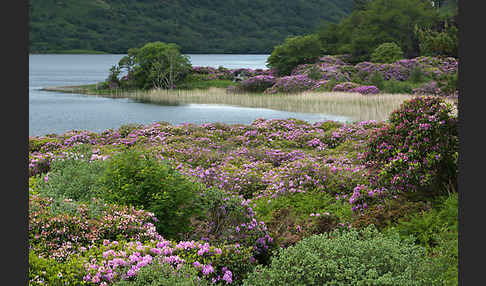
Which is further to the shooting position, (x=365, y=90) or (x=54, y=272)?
(x=365, y=90)

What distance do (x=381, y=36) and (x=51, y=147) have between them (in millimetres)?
48490

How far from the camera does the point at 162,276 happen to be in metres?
4.45

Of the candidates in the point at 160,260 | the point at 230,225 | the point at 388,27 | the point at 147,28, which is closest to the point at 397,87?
A: the point at 230,225

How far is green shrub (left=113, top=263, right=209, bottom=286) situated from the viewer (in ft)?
Answer: 14.2

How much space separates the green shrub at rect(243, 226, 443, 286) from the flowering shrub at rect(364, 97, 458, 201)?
3.31m

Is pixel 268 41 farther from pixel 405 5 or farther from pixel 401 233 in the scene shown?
pixel 401 233

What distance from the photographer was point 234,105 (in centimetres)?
2994

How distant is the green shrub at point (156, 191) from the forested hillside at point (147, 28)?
15572 cm

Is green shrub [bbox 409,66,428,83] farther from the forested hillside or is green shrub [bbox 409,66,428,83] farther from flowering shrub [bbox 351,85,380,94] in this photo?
the forested hillside

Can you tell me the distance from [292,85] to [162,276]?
107ft

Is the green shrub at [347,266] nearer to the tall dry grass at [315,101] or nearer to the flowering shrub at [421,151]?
the flowering shrub at [421,151]

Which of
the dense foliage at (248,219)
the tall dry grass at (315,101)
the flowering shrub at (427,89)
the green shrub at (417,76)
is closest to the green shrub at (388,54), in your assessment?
the green shrub at (417,76)

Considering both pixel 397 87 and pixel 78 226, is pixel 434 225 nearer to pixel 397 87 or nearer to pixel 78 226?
pixel 78 226

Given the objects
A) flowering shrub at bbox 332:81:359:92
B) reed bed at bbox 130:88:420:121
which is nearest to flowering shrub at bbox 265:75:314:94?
flowering shrub at bbox 332:81:359:92
